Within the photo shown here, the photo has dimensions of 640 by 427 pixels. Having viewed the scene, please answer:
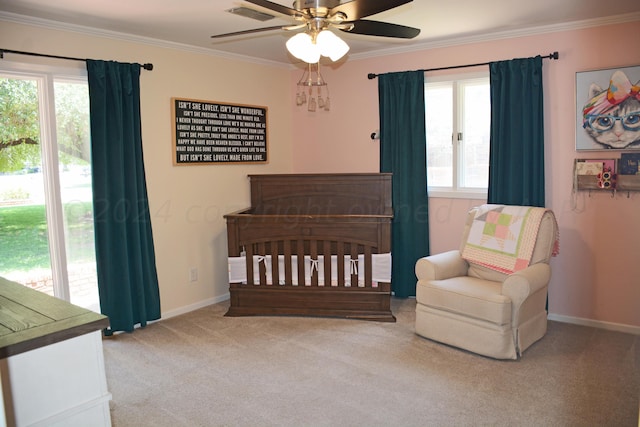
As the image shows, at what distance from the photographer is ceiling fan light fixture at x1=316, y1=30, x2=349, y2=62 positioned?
7.68 ft

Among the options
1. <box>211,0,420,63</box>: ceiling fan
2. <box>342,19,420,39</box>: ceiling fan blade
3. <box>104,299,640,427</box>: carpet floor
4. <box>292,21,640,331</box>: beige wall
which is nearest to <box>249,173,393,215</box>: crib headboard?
<box>292,21,640,331</box>: beige wall

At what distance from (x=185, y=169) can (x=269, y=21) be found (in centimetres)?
147

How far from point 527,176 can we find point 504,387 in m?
1.78

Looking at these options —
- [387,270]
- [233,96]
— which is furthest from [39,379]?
[233,96]

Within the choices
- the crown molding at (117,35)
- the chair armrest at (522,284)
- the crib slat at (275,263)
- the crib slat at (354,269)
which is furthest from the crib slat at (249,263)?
the chair armrest at (522,284)

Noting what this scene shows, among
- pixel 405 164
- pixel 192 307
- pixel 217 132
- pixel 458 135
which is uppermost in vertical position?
pixel 217 132

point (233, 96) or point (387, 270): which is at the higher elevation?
point (233, 96)

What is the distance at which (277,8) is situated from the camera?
7.10 feet

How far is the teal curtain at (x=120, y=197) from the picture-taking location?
11.8ft

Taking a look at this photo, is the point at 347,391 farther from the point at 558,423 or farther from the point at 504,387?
the point at 558,423

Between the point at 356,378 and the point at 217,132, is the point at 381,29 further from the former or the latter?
the point at 217,132

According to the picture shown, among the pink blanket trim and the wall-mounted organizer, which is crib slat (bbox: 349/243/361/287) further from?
the wall-mounted organizer

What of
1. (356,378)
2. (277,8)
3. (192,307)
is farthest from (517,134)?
(192,307)

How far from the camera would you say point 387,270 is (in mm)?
4023
